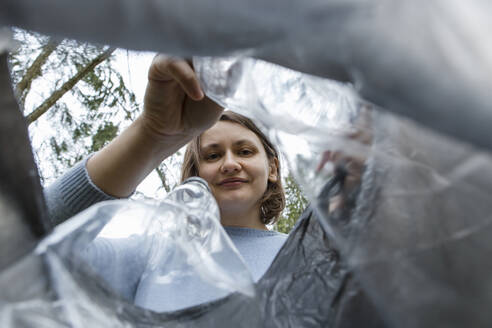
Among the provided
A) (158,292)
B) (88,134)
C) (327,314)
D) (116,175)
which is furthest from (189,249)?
(88,134)

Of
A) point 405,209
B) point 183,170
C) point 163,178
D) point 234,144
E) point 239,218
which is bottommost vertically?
point 163,178

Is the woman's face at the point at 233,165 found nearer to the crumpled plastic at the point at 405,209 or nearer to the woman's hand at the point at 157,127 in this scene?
the woman's hand at the point at 157,127

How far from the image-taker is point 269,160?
117cm

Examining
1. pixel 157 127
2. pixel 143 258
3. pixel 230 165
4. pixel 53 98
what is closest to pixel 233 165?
pixel 230 165

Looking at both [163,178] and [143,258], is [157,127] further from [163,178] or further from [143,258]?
[163,178]

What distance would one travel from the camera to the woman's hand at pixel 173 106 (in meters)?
0.58

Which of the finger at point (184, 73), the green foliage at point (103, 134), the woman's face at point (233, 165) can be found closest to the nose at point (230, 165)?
the woman's face at point (233, 165)

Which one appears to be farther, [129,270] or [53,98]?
[53,98]

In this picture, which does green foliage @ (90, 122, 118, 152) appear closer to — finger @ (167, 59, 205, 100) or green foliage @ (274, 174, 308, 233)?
green foliage @ (274, 174, 308, 233)

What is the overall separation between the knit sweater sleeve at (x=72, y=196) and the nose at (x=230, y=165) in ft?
0.96

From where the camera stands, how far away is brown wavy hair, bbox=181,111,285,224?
1.04 m

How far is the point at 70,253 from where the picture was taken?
0.40 meters

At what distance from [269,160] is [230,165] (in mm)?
224

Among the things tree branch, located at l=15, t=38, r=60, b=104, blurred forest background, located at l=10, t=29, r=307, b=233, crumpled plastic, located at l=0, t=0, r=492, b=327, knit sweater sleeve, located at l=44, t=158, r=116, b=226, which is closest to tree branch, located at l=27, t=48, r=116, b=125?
blurred forest background, located at l=10, t=29, r=307, b=233
